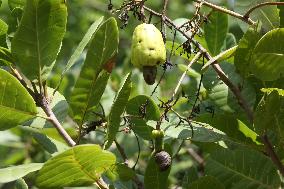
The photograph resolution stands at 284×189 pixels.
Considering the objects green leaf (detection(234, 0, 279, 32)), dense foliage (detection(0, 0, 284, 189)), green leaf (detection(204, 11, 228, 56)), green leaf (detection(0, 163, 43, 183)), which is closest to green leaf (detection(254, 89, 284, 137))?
dense foliage (detection(0, 0, 284, 189))

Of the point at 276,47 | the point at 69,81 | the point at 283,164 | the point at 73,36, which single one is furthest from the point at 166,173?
the point at 73,36

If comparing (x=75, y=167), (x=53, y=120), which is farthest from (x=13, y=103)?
(x=75, y=167)

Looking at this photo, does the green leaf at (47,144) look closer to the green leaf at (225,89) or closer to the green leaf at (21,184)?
the green leaf at (21,184)

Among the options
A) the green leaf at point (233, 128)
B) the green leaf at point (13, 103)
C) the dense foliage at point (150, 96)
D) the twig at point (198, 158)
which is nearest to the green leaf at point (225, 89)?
the dense foliage at point (150, 96)

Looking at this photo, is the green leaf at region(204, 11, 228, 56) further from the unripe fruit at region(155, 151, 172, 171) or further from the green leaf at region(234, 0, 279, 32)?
the unripe fruit at region(155, 151, 172, 171)

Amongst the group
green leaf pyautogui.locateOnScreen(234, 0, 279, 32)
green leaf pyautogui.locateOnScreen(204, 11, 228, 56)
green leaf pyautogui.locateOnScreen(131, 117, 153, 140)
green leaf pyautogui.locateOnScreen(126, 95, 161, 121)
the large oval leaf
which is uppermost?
green leaf pyautogui.locateOnScreen(234, 0, 279, 32)

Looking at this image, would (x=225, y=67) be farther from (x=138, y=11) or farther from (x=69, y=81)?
(x=69, y=81)
